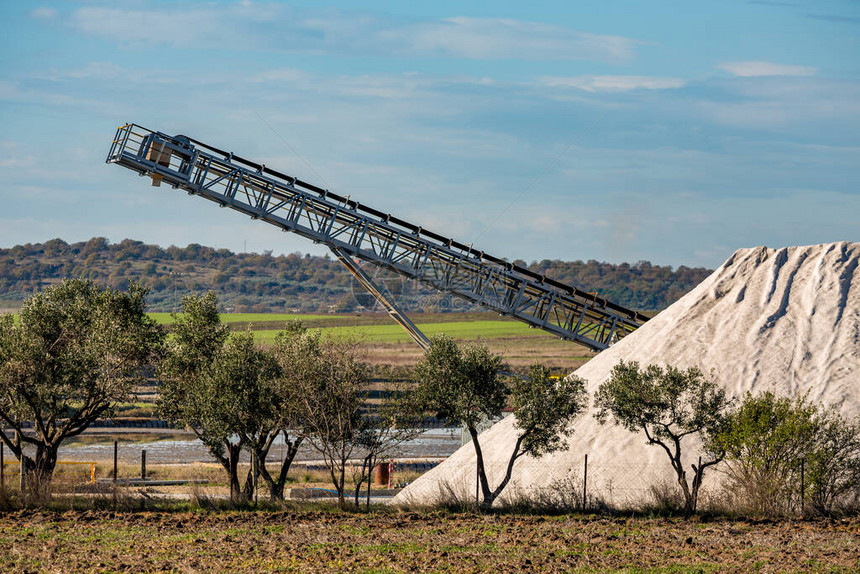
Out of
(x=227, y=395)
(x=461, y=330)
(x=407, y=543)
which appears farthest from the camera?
(x=461, y=330)

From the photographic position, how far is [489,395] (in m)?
30.1

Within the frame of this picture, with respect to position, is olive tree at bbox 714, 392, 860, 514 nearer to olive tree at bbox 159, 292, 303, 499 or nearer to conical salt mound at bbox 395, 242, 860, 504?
conical salt mound at bbox 395, 242, 860, 504

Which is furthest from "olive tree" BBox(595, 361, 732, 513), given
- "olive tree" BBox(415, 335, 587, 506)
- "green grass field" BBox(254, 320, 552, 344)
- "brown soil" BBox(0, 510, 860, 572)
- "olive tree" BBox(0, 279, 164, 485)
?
"green grass field" BBox(254, 320, 552, 344)

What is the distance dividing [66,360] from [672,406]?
63.6 ft

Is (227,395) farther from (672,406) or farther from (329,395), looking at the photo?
(672,406)

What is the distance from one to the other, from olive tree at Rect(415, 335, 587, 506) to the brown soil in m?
3.49

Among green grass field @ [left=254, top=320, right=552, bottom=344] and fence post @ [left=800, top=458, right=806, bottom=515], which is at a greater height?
green grass field @ [left=254, top=320, right=552, bottom=344]

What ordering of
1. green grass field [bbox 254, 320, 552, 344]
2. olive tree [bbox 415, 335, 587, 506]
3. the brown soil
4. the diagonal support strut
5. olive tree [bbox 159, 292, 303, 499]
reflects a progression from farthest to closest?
green grass field [bbox 254, 320, 552, 344] → the diagonal support strut → olive tree [bbox 159, 292, 303, 499] → olive tree [bbox 415, 335, 587, 506] → the brown soil

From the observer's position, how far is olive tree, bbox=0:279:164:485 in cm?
2958

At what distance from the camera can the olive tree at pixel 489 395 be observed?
29328 mm

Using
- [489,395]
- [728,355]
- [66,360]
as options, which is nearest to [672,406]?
[489,395]

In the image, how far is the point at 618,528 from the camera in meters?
24.4

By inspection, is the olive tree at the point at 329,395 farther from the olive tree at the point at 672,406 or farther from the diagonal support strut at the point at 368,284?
the olive tree at the point at 672,406

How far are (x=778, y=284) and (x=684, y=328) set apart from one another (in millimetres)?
4251
